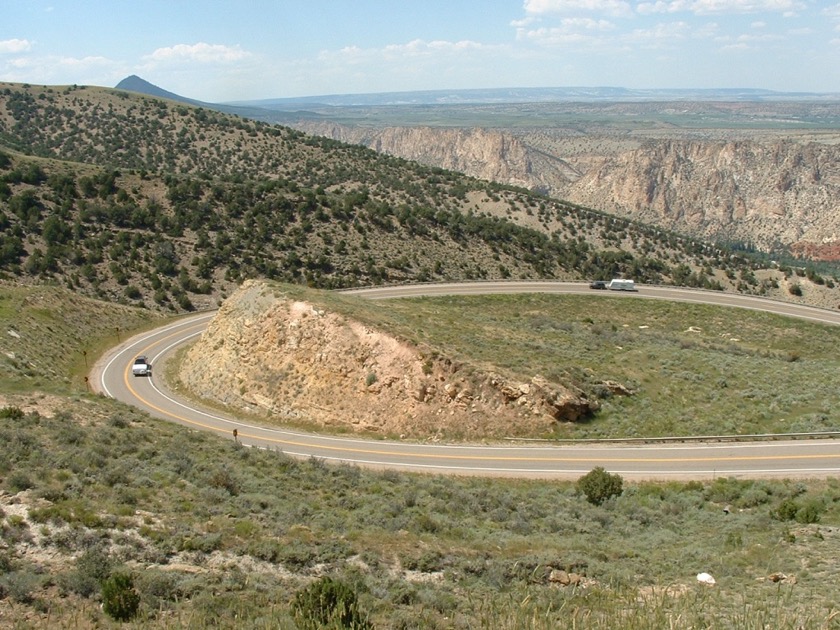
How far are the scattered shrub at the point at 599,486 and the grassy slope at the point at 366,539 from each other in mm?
375

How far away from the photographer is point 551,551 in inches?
573

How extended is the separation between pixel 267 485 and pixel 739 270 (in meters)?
81.0

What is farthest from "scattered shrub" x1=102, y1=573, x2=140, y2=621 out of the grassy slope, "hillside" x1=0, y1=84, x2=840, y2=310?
"hillside" x1=0, y1=84, x2=840, y2=310

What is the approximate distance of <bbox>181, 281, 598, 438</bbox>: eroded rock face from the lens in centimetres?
2920

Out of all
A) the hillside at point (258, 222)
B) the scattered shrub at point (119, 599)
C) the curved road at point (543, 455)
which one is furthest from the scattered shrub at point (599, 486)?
the hillside at point (258, 222)

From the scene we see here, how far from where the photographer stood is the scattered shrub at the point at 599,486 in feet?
68.4

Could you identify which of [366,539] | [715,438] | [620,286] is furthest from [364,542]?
[620,286]

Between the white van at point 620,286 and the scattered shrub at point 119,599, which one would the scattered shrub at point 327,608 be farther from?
the white van at point 620,286

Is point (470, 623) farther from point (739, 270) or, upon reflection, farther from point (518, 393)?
point (739, 270)

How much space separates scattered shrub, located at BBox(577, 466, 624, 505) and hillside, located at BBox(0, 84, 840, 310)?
42.2 m

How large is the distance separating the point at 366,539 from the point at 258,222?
57119 mm

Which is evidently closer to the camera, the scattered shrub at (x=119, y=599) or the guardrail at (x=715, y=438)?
the scattered shrub at (x=119, y=599)

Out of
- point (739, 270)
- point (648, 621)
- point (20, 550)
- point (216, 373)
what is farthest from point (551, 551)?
point (739, 270)

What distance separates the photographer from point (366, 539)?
47.0 feet
